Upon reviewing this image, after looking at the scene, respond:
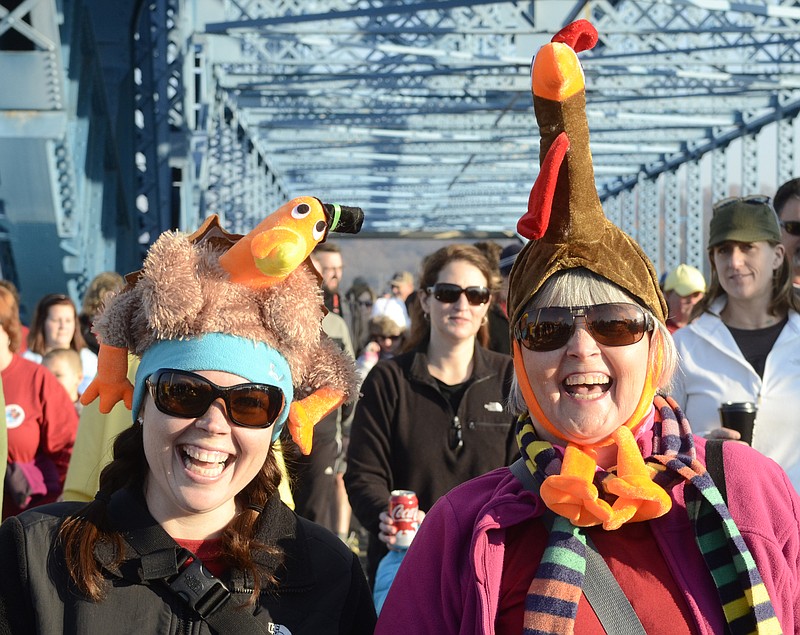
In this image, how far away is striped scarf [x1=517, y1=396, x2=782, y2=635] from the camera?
88.7 inches

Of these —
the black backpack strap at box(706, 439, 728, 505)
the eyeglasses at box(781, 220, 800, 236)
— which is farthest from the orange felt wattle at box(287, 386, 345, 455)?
the eyeglasses at box(781, 220, 800, 236)

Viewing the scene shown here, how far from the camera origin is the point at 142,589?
2.44 m

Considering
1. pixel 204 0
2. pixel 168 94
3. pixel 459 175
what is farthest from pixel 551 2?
pixel 459 175

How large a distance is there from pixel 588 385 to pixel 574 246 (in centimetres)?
30

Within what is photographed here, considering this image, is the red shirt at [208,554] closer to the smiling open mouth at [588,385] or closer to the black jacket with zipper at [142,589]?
the black jacket with zipper at [142,589]

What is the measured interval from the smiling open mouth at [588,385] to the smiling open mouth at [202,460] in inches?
30.1

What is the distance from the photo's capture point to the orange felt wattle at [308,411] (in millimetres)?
2730

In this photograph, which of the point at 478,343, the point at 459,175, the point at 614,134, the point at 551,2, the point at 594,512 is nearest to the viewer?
the point at 594,512

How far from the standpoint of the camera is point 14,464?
5.11 m

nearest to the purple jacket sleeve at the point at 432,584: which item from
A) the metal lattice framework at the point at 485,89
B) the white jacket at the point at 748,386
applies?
the white jacket at the point at 748,386

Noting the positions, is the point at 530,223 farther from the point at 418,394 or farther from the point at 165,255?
the point at 418,394

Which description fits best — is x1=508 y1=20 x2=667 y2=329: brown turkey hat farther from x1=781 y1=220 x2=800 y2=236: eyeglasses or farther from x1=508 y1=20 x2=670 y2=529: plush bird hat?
x1=781 y1=220 x2=800 y2=236: eyeglasses

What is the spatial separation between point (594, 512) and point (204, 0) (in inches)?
740

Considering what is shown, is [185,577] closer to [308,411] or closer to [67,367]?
[308,411]
